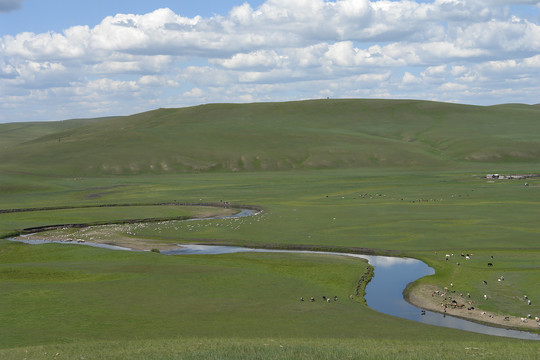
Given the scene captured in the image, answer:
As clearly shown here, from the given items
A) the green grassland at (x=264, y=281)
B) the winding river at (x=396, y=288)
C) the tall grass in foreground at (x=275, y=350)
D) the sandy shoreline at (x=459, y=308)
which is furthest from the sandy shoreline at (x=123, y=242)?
the tall grass in foreground at (x=275, y=350)

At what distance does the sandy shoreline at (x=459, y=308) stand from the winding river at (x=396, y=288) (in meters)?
0.65

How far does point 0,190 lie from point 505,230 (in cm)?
12769

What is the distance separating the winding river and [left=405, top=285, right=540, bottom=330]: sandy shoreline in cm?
65

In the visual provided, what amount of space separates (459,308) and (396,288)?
846 centimetres

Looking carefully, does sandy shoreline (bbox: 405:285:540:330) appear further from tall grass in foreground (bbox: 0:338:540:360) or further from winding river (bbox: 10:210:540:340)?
tall grass in foreground (bbox: 0:338:540:360)

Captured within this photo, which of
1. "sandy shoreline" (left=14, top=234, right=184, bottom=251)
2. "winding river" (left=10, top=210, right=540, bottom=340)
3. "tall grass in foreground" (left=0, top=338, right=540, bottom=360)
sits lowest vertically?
"winding river" (left=10, top=210, right=540, bottom=340)

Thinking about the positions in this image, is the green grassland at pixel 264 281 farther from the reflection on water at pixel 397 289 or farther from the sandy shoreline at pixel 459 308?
the reflection on water at pixel 397 289

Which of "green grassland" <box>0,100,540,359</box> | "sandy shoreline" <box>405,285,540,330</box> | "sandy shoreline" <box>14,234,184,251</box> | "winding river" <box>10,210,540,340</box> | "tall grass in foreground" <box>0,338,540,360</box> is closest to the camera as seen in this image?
"tall grass in foreground" <box>0,338,540,360</box>

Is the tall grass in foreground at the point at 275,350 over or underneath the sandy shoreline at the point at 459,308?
over

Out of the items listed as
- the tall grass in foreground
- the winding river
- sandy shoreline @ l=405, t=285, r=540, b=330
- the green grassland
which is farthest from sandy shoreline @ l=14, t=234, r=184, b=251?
the tall grass in foreground

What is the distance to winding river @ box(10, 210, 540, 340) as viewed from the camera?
43062 millimetres

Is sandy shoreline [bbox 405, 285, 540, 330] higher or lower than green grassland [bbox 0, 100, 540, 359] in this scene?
lower

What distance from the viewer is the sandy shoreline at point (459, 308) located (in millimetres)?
42719

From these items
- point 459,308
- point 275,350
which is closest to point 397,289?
point 459,308
